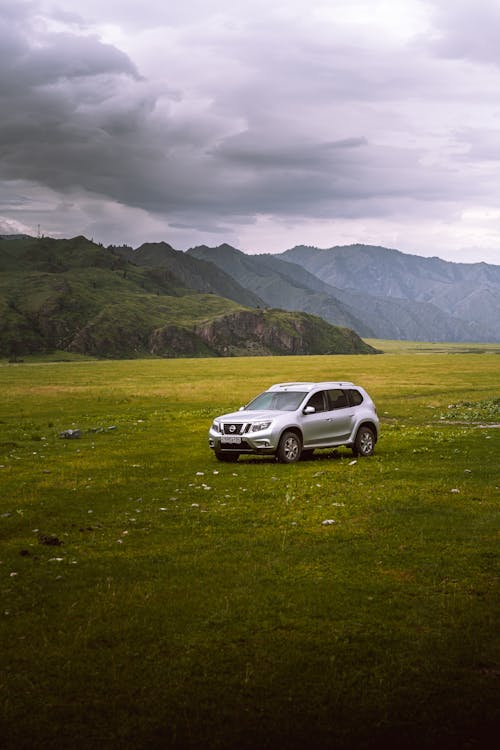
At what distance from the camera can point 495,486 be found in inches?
792

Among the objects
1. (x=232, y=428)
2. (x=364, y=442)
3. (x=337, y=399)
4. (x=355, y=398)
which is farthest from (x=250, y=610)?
(x=355, y=398)

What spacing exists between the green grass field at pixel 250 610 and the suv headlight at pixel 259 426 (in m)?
2.29

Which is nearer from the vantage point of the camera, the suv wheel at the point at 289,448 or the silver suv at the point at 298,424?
the silver suv at the point at 298,424

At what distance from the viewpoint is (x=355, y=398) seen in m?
27.6

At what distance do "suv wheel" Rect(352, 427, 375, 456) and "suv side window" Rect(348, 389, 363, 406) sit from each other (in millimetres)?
989

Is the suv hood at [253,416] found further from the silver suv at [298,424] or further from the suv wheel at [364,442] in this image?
the suv wheel at [364,442]

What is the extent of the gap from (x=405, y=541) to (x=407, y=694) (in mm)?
6399

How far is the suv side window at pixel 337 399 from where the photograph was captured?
26.6 meters

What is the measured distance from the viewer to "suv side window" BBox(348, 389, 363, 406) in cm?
2744

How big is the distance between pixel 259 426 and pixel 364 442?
4.80m

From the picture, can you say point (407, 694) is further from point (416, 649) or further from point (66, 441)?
point (66, 441)

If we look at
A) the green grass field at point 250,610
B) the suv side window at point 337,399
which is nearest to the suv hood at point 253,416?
the suv side window at point 337,399

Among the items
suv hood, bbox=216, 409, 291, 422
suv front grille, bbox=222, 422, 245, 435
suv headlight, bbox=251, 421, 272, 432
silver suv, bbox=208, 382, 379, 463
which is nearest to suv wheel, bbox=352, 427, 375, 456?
silver suv, bbox=208, 382, 379, 463

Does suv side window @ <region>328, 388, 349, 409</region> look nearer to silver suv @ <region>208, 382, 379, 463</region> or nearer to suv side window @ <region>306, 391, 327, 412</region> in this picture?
silver suv @ <region>208, 382, 379, 463</region>
